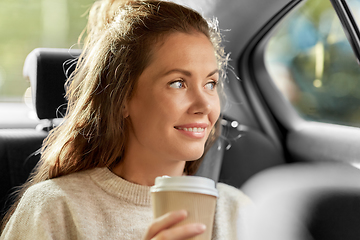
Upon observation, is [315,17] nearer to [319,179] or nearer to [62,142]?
[319,179]

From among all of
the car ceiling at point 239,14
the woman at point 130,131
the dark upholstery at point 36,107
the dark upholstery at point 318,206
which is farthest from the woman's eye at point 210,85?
the dark upholstery at point 36,107

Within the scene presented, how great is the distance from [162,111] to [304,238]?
51cm

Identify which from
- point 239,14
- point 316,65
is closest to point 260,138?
point 316,65

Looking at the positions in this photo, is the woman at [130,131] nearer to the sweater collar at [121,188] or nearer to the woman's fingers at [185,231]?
the sweater collar at [121,188]

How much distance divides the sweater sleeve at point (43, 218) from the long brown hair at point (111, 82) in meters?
0.11

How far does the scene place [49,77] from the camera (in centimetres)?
143

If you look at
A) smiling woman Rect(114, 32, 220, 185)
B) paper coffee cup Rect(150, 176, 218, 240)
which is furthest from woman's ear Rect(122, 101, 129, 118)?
paper coffee cup Rect(150, 176, 218, 240)

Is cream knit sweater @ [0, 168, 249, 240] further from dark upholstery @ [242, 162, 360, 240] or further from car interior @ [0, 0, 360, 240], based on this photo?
car interior @ [0, 0, 360, 240]

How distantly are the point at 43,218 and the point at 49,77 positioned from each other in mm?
623

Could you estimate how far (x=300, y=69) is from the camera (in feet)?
4.98

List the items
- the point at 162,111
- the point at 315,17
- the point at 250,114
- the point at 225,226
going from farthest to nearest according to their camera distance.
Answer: the point at 250,114 < the point at 315,17 < the point at 225,226 < the point at 162,111

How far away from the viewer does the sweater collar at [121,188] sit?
106cm

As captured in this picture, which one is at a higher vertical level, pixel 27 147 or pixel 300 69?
pixel 300 69

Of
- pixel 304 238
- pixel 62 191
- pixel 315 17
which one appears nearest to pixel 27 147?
pixel 62 191
